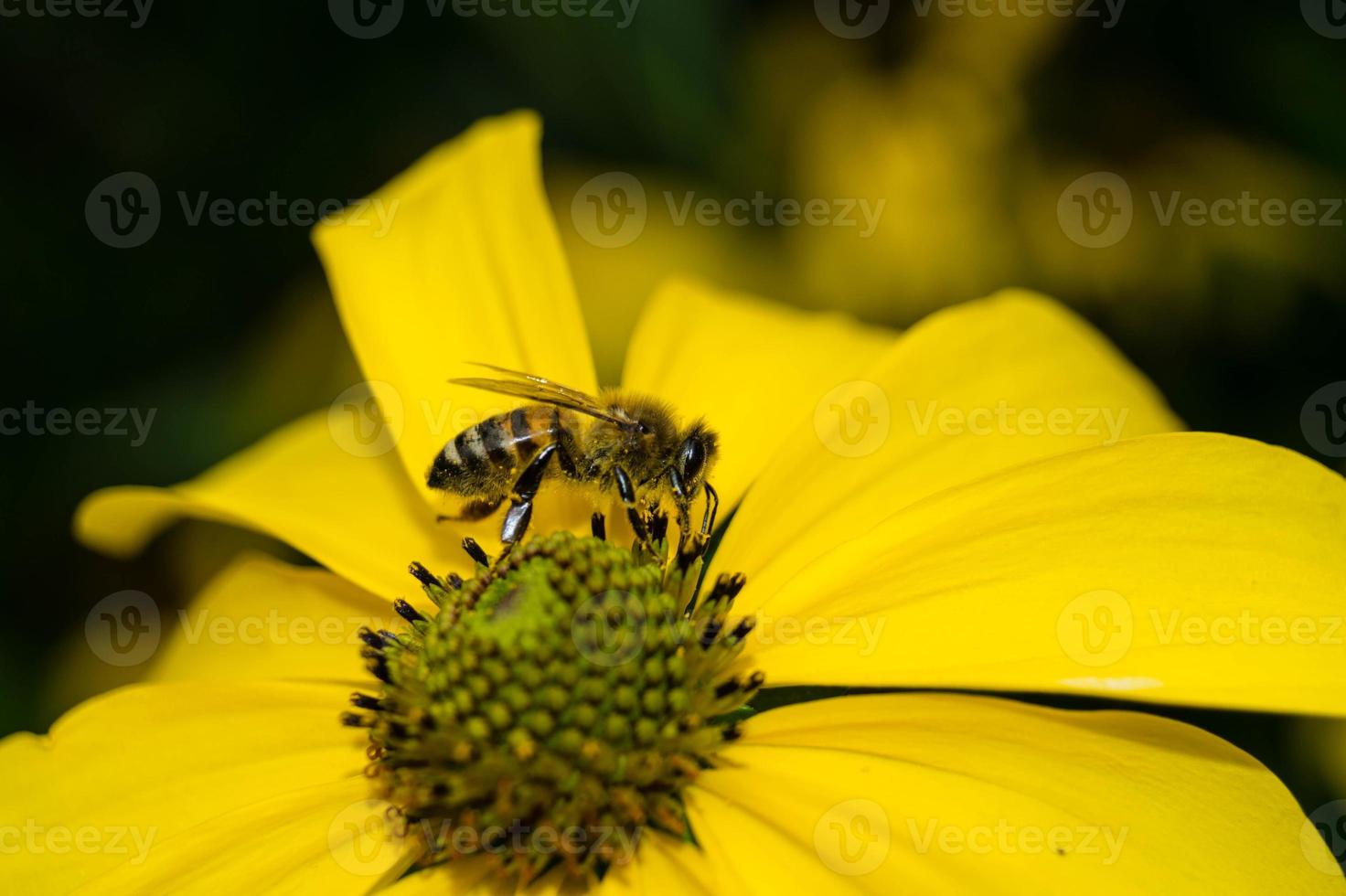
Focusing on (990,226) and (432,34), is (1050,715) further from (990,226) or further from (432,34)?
(432,34)

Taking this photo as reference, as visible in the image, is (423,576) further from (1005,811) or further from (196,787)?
(1005,811)

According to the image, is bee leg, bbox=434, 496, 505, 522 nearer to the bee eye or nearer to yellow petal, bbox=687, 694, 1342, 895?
the bee eye

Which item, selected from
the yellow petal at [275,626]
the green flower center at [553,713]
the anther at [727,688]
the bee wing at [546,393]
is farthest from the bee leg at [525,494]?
the anther at [727,688]

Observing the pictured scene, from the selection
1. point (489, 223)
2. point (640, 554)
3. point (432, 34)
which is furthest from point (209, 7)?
point (640, 554)

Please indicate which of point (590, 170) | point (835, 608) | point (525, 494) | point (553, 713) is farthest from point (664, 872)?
point (590, 170)

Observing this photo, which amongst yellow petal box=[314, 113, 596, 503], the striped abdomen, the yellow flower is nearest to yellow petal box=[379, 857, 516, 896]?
the yellow flower

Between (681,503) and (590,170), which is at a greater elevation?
(590,170)

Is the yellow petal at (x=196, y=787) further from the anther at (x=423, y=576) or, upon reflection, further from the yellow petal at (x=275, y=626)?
the anther at (x=423, y=576)
